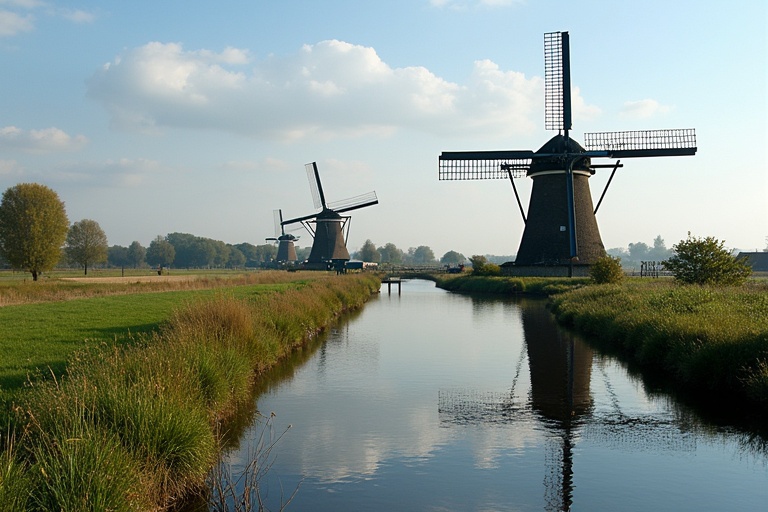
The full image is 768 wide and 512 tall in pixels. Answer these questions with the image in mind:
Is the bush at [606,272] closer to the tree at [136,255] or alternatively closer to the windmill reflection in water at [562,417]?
the windmill reflection in water at [562,417]

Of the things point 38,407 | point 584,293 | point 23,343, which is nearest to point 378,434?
point 38,407

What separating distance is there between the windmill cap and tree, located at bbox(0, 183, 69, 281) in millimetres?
37035

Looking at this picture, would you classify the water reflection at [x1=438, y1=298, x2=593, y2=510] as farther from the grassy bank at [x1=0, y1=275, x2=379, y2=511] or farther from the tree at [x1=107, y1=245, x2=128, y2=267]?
the tree at [x1=107, y1=245, x2=128, y2=267]

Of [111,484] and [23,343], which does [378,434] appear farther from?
[23,343]

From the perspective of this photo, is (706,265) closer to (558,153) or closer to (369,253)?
(558,153)

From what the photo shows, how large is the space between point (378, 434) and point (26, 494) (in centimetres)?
580

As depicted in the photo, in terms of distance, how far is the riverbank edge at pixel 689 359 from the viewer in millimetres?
11359

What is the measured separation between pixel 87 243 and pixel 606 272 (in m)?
62.0

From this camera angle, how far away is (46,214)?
49.3m

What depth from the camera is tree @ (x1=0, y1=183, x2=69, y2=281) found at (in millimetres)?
48250

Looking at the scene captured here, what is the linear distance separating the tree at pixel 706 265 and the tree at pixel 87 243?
65913 millimetres

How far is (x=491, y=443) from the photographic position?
31.9 ft

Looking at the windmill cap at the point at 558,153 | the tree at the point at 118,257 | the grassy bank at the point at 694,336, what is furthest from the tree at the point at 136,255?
the grassy bank at the point at 694,336

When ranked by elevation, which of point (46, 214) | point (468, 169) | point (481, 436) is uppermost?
point (468, 169)
